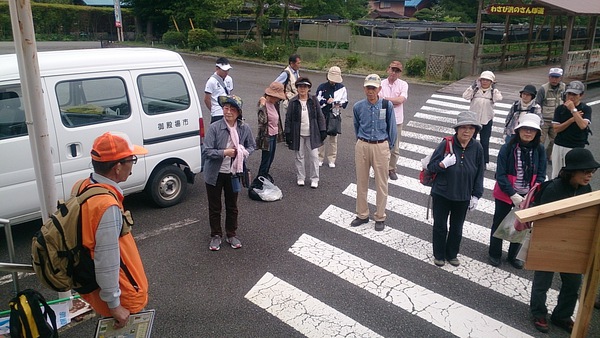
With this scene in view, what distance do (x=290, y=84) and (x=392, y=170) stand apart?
253 cm

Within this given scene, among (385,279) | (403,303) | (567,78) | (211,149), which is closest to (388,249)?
(385,279)

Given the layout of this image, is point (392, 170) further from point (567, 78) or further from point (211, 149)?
point (567, 78)

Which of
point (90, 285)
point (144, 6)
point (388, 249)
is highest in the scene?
point (144, 6)

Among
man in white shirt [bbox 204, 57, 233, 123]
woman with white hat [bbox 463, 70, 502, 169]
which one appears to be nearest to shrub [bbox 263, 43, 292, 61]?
man in white shirt [bbox 204, 57, 233, 123]

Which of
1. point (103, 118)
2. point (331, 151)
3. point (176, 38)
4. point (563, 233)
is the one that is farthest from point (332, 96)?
point (176, 38)

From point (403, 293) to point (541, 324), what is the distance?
131 cm

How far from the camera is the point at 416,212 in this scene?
7227mm

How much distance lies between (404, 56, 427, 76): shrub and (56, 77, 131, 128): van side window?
621 inches

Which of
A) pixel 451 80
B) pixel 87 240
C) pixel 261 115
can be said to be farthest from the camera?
pixel 451 80

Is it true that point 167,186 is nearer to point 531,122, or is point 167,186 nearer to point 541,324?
point 531,122

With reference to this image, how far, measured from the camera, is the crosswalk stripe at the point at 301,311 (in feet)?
14.3

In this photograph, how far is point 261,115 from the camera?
24.6 ft

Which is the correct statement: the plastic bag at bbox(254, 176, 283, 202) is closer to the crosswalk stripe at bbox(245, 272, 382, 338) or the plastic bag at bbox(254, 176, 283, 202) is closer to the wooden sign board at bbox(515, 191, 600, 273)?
the crosswalk stripe at bbox(245, 272, 382, 338)

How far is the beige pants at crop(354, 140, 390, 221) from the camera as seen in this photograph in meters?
6.35
